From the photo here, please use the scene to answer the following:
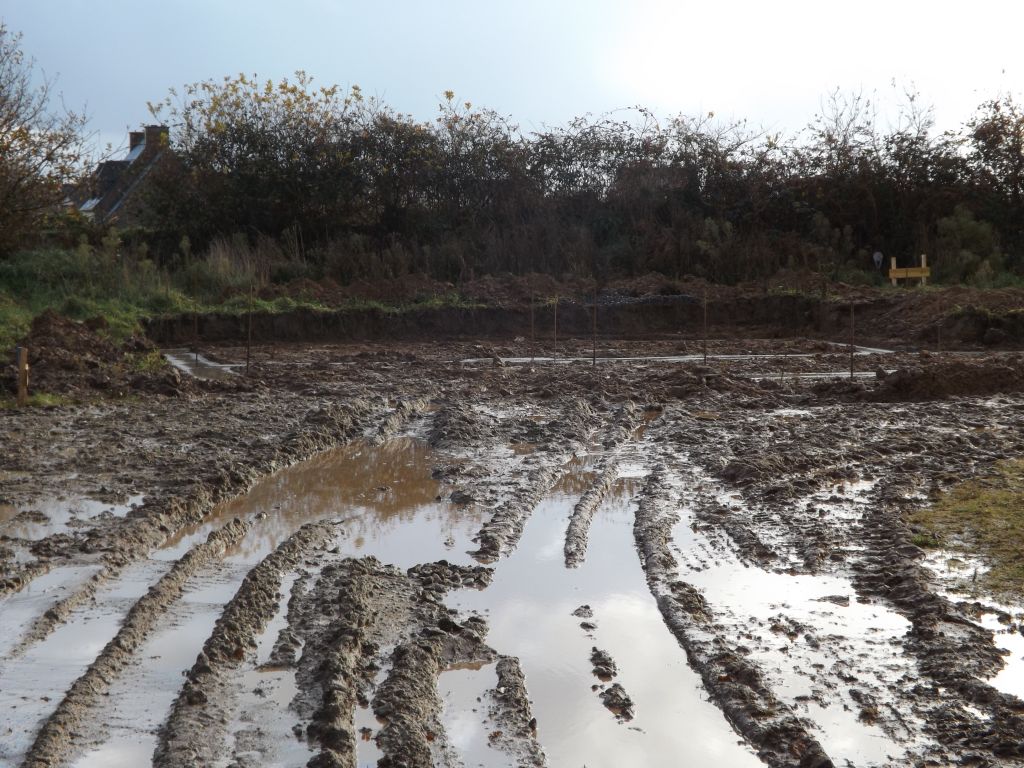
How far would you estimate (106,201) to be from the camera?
3422 cm

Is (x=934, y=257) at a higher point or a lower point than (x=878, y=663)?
higher

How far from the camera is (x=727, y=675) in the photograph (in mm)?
3896

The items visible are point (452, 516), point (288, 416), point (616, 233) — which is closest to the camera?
point (452, 516)

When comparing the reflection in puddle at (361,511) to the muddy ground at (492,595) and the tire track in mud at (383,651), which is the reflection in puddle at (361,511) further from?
the tire track in mud at (383,651)

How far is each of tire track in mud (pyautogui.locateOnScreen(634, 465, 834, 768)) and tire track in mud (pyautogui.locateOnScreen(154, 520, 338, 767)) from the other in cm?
184

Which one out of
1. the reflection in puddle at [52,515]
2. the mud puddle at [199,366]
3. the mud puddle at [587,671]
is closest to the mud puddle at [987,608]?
the mud puddle at [587,671]

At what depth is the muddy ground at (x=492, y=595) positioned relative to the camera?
3.40m

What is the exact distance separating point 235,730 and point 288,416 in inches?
280

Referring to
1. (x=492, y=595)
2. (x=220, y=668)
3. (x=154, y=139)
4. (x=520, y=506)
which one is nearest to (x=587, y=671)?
(x=492, y=595)

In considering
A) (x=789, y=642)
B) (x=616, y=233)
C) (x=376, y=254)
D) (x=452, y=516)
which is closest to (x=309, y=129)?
(x=376, y=254)

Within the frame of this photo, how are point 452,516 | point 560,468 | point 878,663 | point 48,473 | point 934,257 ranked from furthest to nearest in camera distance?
point 934,257
point 560,468
point 48,473
point 452,516
point 878,663

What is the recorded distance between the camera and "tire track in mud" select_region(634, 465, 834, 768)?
3.31 metres

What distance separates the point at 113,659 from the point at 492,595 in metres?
1.82

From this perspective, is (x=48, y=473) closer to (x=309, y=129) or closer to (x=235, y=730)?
(x=235, y=730)
